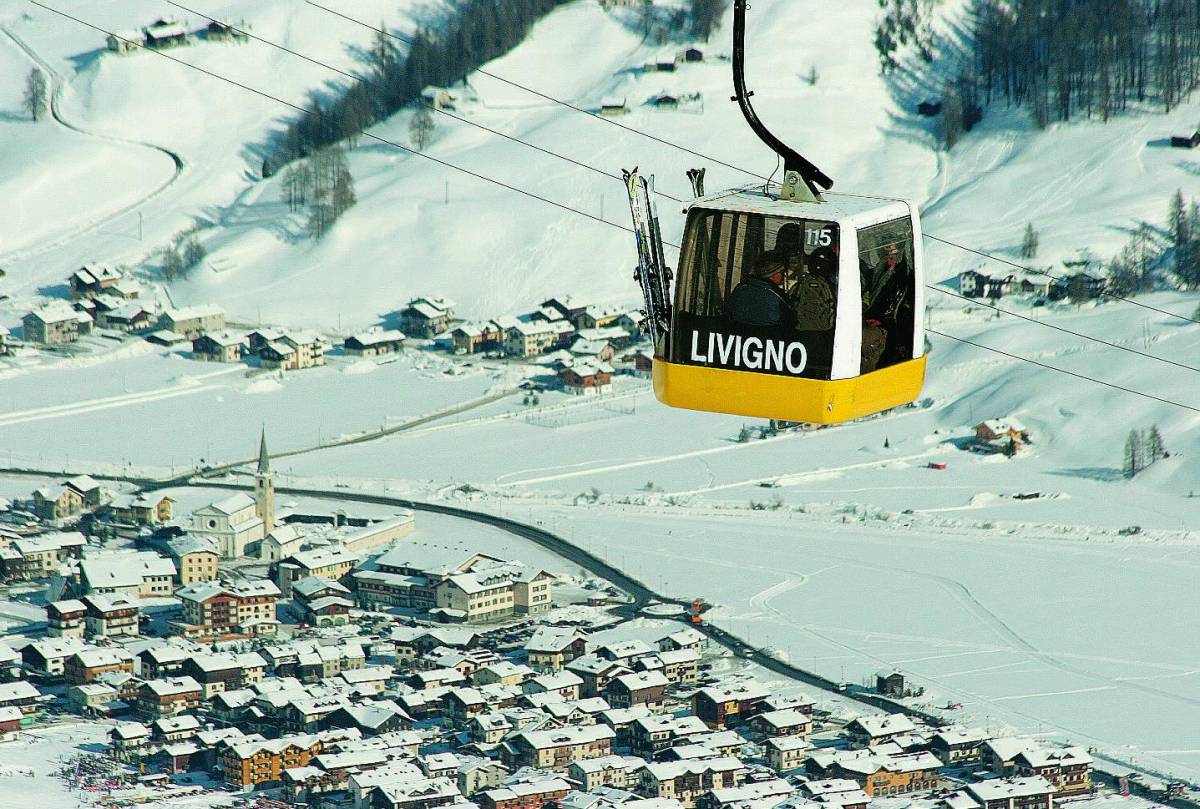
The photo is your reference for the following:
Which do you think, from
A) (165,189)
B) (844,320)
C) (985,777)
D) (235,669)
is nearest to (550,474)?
(235,669)

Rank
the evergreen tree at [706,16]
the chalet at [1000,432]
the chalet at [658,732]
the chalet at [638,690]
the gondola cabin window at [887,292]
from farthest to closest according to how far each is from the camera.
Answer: the evergreen tree at [706,16]
the chalet at [1000,432]
the chalet at [638,690]
the chalet at [658,732]
the gondola cabin window at [887,292]

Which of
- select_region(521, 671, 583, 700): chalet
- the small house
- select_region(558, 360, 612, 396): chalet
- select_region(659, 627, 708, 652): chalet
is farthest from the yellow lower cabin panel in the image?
the small house

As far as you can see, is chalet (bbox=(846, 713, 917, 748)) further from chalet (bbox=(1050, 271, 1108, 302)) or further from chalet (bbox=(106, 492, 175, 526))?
chalet (bbox=(1050, 271, 1108, 302))

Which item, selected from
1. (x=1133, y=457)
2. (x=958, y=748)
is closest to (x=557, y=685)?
(x=958, y=748)

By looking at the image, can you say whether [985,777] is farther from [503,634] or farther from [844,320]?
[844,320]

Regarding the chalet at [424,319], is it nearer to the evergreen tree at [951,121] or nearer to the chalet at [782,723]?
the evergreen tree at [951,121]

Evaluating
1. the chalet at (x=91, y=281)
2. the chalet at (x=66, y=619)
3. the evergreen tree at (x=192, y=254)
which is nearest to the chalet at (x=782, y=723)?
the chalet at (x=66, y=619)
